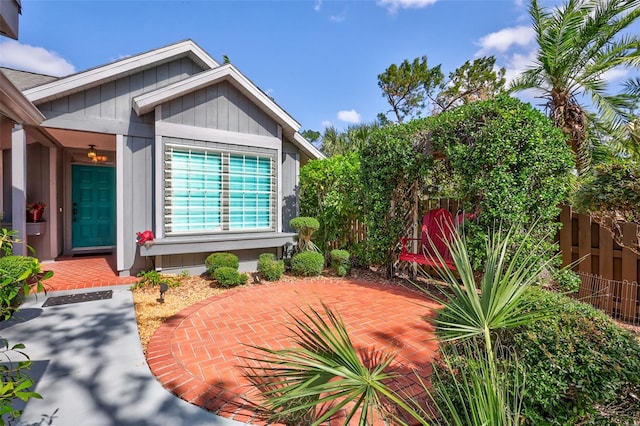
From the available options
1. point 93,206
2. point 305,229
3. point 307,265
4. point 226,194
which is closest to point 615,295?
point 307,265

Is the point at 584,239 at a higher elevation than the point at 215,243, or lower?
higher

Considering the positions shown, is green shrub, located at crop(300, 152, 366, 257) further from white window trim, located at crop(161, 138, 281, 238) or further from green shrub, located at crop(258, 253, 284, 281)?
green shrub, located at crop(258, 253, 284, 281)

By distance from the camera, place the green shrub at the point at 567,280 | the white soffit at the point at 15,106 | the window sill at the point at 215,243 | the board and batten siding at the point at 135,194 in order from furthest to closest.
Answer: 1. the board and batten siding at the point at 135,194
2. the window sill at the point at 215,243
3. the green shrub at the point at 567,280
4. the white soffit at the point at 15,106

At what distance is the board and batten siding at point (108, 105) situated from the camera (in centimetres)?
594

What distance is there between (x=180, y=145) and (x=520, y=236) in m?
7.27

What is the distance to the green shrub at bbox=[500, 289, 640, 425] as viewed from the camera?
1.76 m

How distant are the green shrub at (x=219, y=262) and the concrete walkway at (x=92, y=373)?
6.59 ft

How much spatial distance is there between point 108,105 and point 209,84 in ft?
7.40

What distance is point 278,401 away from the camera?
148 centimetres

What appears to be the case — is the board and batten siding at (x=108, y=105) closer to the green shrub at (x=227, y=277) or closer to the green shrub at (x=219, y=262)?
the green shrub at (x=219, y=262)

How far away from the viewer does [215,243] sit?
6.86 metres

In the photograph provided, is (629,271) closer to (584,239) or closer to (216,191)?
(584,239)

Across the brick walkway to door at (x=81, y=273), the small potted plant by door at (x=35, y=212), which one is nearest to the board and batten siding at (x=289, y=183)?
the brick walkway to door at (x=81, y=273)

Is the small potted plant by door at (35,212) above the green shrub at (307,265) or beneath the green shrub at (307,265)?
above
